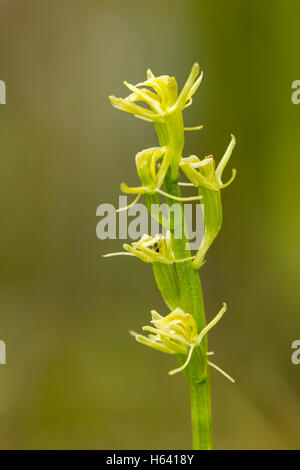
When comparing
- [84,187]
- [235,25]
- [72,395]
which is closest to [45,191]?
[84,187]

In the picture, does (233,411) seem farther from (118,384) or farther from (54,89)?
(54,89)

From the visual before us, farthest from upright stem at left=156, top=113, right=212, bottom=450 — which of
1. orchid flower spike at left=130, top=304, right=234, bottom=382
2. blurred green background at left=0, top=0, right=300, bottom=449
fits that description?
blurred green background at left=0, top=0, right=300, bottom=449

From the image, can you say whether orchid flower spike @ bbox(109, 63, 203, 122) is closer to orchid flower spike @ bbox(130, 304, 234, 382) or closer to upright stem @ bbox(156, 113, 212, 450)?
upright stem @ bbox(156, 113, 212, 450)

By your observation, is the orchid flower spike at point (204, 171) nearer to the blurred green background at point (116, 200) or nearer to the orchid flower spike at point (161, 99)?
the orchid flower spike at point (161, 99)

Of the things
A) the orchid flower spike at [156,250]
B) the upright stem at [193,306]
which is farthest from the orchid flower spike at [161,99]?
the orchid flower spike at [156,250]

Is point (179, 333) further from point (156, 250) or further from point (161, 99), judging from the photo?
point (161, 99)

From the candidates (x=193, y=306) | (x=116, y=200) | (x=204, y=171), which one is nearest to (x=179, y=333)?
(x=193, y=306)
